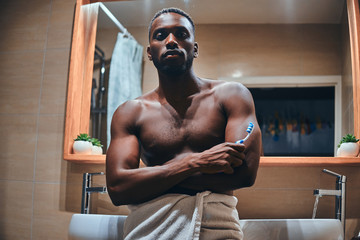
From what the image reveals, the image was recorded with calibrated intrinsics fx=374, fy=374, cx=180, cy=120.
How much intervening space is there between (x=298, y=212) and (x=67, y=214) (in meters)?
1.02

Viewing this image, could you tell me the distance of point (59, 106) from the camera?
1807 mm

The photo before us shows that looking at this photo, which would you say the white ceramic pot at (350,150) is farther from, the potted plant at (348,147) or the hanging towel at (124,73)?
the hanging towel at (124,73)

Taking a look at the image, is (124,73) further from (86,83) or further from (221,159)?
(221,159)

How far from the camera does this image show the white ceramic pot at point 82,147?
5.37 ft

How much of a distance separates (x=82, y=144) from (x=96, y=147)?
62mm

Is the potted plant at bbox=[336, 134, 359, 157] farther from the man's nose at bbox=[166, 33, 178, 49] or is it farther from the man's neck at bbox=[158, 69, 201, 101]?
the man's nose at bbox=[166, 33, 178, 49]

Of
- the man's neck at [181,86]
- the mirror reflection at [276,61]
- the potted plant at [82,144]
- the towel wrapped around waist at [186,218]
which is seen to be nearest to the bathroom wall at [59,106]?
the mirror reflection at [276,61]

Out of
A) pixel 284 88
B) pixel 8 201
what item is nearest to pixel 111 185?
pixel 284 88

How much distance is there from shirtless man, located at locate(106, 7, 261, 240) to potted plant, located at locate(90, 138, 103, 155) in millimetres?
597

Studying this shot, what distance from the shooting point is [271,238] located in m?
1.29

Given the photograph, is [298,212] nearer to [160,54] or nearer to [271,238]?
[271,238]

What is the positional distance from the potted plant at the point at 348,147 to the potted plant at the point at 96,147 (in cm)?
100

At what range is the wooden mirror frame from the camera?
149cm

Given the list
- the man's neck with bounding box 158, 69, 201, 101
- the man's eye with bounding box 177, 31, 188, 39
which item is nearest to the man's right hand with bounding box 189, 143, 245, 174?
the man's neck with bounding box 158, 69, 201, 101
